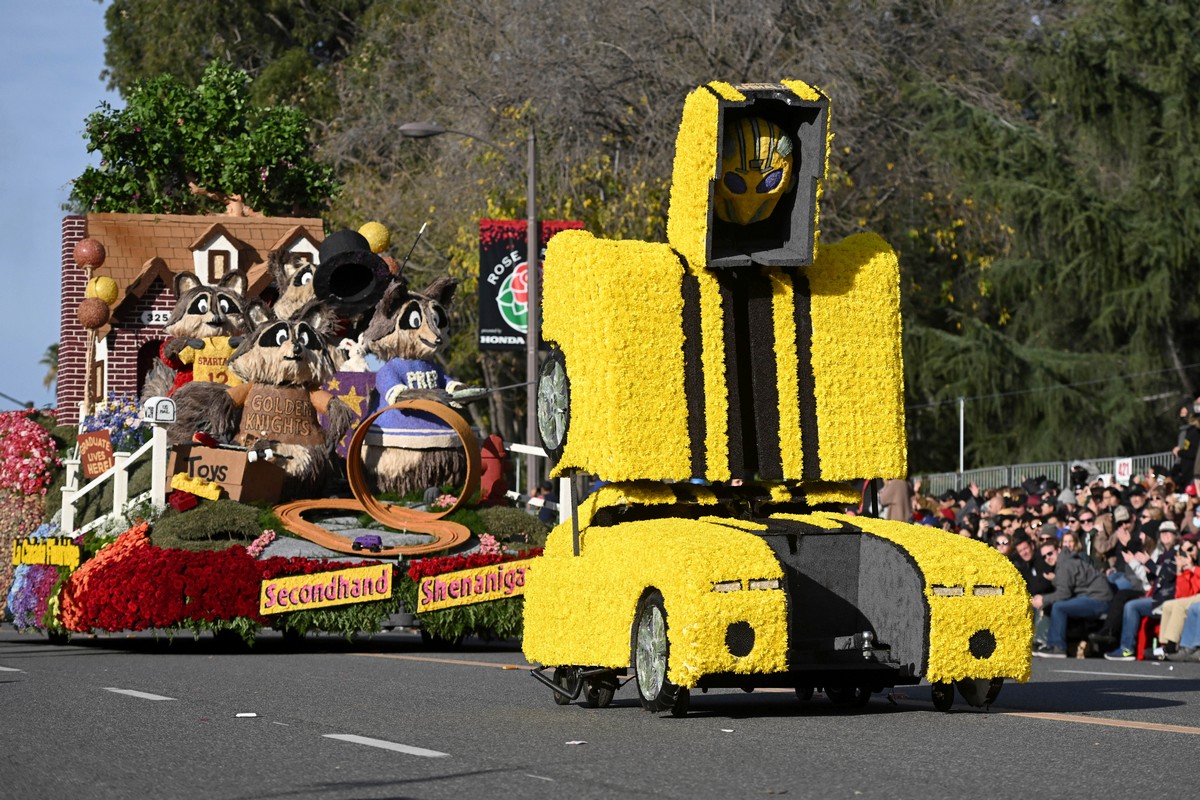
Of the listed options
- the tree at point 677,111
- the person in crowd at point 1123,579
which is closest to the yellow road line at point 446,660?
the person in crowd at point 1123,579

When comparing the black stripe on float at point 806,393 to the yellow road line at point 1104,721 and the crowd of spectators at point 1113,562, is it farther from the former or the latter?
the crowd of spectators at point 1113,562

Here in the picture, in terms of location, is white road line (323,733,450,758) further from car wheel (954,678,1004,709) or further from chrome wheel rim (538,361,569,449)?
car wheel (954,678,1004,709)

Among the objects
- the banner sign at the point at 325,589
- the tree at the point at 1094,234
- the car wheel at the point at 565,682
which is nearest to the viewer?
the car wheel at the point at 565,682

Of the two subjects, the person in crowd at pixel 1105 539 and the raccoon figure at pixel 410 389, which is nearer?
the raccoon figure at pixel 410 389

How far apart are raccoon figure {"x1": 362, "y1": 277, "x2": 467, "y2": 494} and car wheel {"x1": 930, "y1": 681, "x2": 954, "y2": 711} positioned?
376 inches

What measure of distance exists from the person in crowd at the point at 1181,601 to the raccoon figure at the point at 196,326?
976 centimetres

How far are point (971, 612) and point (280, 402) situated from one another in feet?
35.6

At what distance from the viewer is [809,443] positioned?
38.8ft

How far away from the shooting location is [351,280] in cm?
2183

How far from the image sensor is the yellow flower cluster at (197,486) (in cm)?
1955

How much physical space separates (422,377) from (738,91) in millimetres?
9538

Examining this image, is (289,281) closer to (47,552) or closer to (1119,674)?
(47,552)

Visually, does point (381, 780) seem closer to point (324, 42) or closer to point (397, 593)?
point (397, 593)

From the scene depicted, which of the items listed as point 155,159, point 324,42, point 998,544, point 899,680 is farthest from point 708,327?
point 324,42
